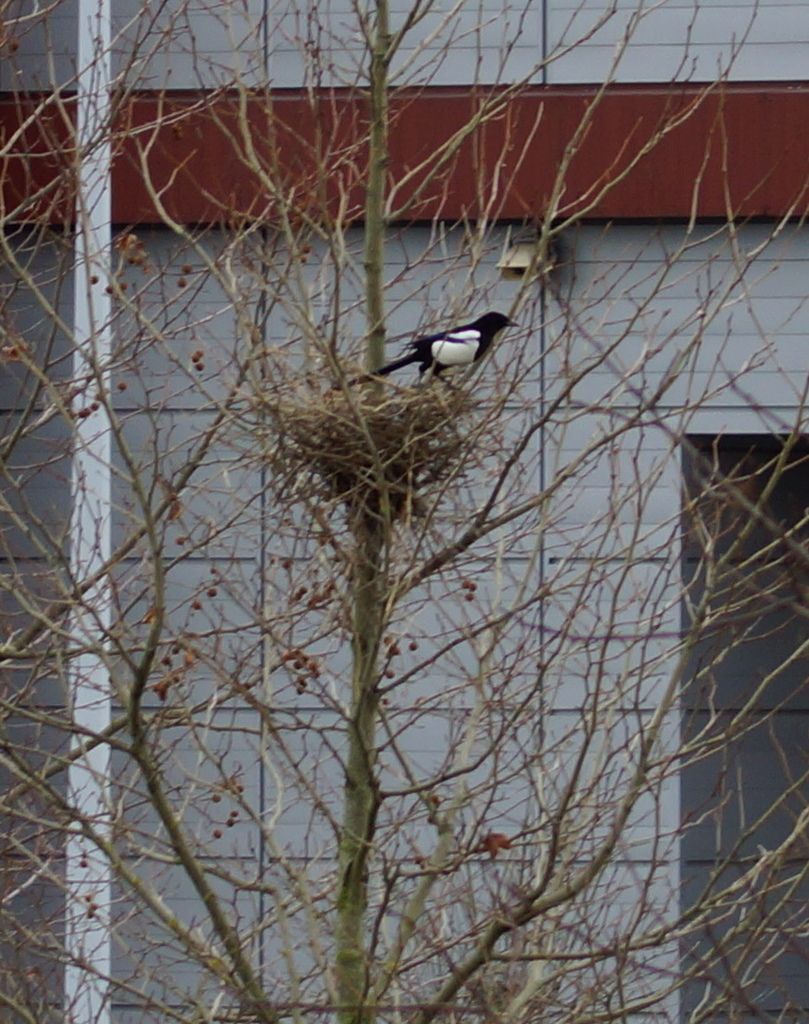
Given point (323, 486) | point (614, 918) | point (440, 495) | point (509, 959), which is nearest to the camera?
point (509, 959)

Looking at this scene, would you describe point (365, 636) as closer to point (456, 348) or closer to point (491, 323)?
point (456, 348)

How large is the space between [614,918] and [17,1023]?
2355 millimetres

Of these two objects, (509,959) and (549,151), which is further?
(549,151)

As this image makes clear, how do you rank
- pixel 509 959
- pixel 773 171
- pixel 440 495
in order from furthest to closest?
pixel 773 171, pixel 440 495, pixel 509 959

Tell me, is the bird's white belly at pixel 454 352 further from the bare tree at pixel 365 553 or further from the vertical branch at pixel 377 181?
the vertical branch at pixel 377 181

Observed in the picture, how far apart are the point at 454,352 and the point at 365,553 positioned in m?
0.77

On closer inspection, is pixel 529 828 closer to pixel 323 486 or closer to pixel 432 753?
pixel 323 486

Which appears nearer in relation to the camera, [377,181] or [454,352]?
[377,181]

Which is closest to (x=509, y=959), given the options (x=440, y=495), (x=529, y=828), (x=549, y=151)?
(x=529, y=828)

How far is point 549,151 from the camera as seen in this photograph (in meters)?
7.70

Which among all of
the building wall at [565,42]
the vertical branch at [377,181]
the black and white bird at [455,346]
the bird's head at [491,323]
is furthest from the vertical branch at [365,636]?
the building wall at [565,42]

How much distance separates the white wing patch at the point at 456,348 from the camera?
17.4 ft

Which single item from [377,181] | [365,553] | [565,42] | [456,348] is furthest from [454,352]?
[565,42]

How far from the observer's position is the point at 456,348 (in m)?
5.42
